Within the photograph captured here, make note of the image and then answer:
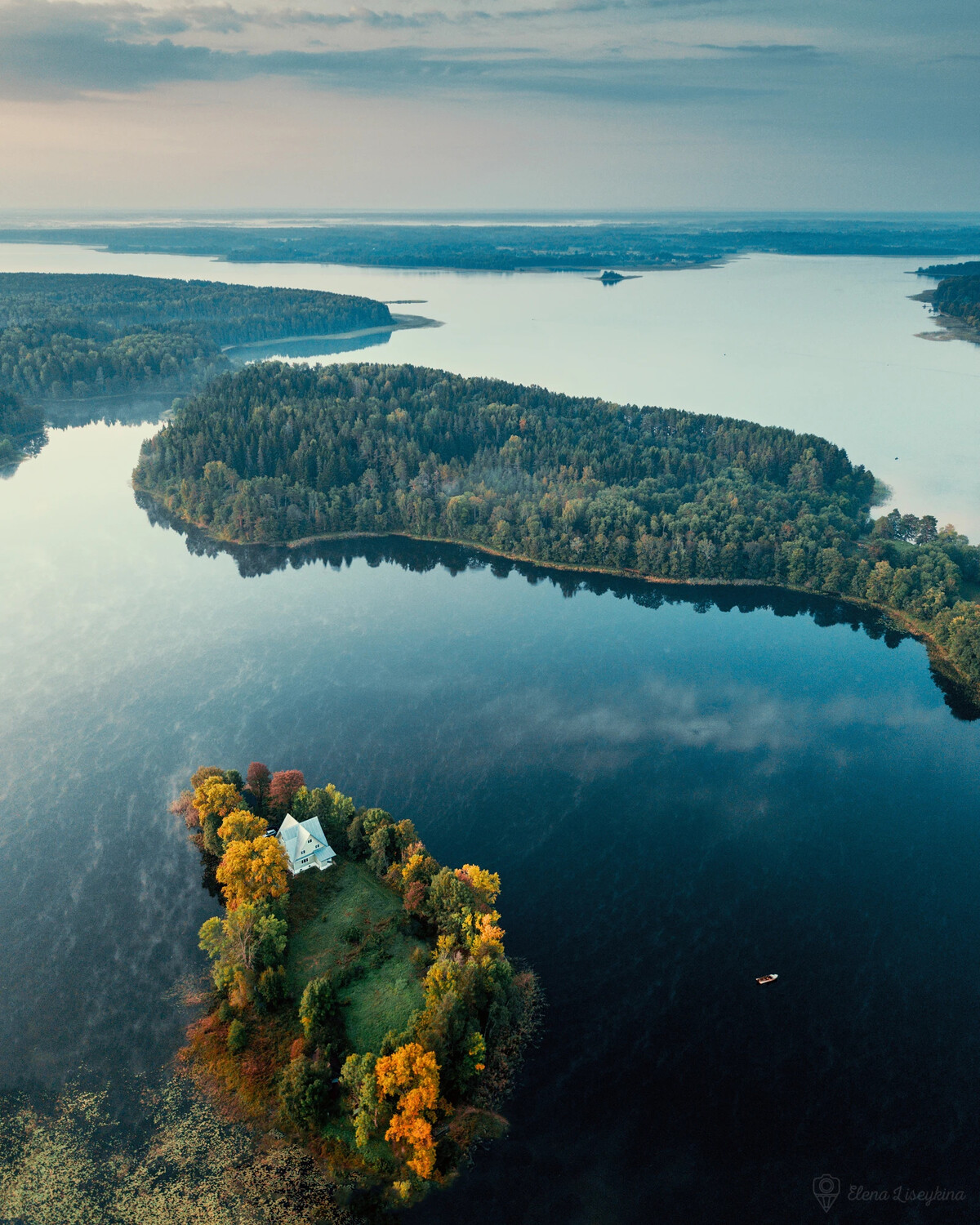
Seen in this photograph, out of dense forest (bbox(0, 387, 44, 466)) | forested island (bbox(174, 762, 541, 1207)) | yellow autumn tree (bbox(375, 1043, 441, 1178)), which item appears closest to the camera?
yellow autumn tree (bbox(375, 1043, 441, 1178))

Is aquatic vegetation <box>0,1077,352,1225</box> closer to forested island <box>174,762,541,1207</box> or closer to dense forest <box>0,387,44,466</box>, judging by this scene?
forested island <box>174,762,541,1207</box>

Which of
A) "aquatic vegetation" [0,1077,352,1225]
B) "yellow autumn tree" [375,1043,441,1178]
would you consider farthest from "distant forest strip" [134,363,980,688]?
"aquatic vegetation" [0,1077,352,1225]

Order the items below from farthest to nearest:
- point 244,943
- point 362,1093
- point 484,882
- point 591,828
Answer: point 591,828
point 484,882
point 244,943
point 362,1093

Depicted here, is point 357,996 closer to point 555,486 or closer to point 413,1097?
point 413,1097

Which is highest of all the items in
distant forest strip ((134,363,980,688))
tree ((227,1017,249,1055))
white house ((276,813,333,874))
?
distant forest strip ((134,363,980,688))

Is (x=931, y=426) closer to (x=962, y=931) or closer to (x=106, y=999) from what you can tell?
(x=962, y=931)

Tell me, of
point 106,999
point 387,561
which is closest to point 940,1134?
point 106,999

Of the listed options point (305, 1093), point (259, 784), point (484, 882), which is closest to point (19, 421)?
point (259, 784)
